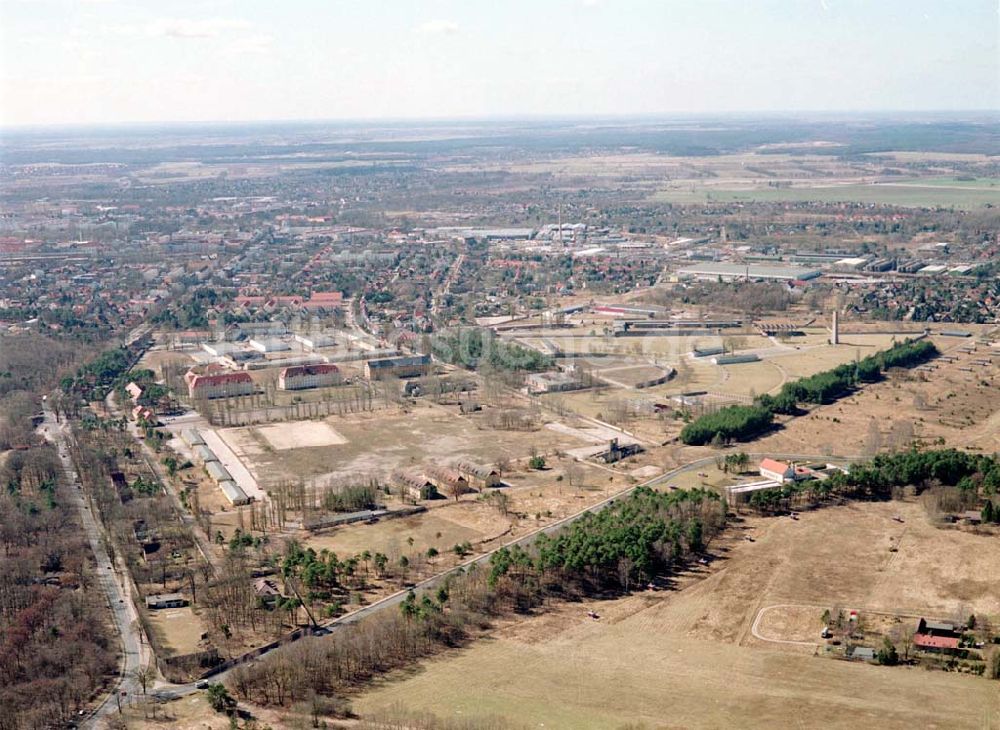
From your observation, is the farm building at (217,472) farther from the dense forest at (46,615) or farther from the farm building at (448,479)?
the farm building at (448,479)

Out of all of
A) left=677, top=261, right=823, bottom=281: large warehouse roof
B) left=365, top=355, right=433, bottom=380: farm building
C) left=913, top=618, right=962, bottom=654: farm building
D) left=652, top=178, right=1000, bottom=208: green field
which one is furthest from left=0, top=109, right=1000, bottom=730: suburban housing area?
left=652, top=178, right=1000, bottom=208: green field

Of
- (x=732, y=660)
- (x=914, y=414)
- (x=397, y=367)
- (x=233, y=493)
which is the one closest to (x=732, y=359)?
(x=914, y=414)

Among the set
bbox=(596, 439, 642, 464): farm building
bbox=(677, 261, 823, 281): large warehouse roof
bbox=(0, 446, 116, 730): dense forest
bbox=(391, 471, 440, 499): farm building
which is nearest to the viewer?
bbox=(0, 446, 116, 730): dense forest

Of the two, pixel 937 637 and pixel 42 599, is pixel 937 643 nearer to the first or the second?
pixel 937 637

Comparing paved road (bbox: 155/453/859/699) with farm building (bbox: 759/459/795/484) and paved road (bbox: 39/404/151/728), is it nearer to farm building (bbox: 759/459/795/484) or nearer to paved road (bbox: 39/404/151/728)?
paved road (bbox: 39/404/151/728)

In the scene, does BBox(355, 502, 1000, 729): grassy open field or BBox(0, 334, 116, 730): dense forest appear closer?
BBox(355, 502, 1000, 729): grassy open field

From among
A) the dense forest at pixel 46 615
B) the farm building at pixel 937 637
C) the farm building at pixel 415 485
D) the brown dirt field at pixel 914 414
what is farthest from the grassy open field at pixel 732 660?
the brown dirt field at pixel 914 414
